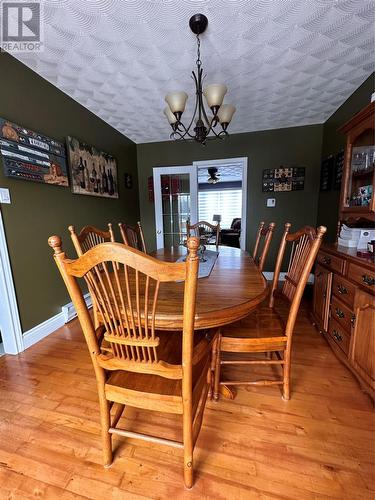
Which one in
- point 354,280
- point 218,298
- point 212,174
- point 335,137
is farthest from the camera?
point 212,174

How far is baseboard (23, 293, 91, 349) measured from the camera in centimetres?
199

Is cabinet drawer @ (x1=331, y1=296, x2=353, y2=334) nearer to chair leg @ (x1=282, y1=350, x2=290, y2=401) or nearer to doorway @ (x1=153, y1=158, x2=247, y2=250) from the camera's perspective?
chair leg @ (x1=282, y1=350, x2=290, y2=401)

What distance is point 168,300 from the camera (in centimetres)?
107

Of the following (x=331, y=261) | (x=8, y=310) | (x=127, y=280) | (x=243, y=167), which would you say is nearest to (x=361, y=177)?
(x=331, y=261)

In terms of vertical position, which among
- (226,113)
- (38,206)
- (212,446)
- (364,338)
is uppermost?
(226,113)

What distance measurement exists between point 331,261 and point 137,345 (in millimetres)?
1738

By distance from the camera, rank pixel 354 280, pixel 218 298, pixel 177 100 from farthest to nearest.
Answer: pixel 177 100
pixel 354 280
pixel 218 298

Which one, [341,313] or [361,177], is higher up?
[361,177]

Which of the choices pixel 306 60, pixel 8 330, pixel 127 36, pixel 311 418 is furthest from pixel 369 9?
pixel 8 330

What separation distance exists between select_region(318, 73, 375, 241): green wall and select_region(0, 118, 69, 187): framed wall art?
9.48ft

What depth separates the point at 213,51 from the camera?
1765 mm

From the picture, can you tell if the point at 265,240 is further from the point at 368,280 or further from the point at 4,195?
the point at 4,195

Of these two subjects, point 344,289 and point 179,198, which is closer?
point 344,289

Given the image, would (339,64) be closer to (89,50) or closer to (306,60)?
(306,60)
